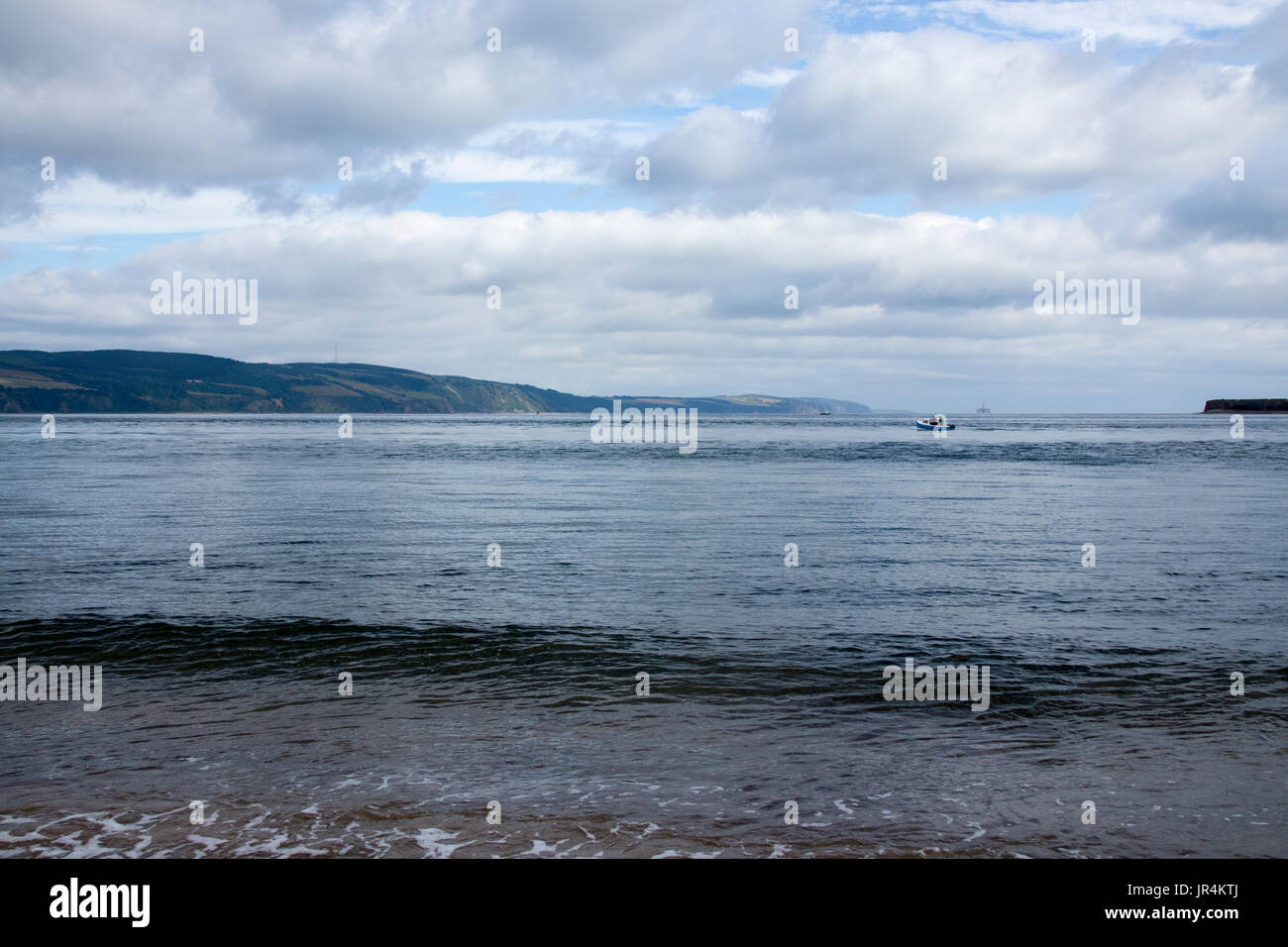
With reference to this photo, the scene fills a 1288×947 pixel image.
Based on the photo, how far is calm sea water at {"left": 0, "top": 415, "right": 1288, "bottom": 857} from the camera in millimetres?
9133

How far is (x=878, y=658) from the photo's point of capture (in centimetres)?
1534

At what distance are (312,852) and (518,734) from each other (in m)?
3.70

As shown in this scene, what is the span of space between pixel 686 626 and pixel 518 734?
6.40 metres

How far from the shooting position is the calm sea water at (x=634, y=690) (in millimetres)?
9133

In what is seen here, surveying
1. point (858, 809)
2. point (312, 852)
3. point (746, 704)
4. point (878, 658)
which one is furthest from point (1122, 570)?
point (312, 852)

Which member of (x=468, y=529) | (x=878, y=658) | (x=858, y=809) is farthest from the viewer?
(x=468, y=529)

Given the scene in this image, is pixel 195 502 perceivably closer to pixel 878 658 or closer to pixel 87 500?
pixel 87 500

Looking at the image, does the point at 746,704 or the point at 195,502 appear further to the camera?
the point at 195,502

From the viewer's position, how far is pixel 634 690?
13836 millimetres

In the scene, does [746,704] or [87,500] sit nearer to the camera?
[746,704]

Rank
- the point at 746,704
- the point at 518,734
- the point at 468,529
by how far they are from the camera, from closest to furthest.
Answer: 1. the point at 518,734
2. the point at 746,704
3. the point at 468,529

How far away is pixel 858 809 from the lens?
945 centimetres
